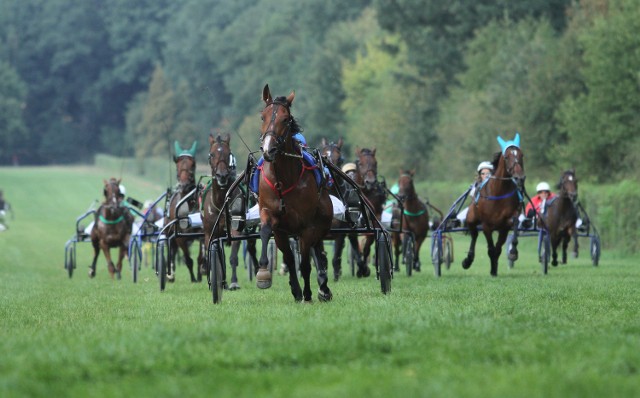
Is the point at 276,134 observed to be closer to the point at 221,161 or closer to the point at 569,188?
the point at 221,161

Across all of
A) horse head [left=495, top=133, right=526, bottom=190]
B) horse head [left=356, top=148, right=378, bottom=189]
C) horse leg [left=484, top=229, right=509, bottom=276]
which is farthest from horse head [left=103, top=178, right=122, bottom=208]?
horse head [left=495, top=133, right=526, bottom=190]

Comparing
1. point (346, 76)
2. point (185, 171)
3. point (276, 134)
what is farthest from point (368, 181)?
point (346, 76)

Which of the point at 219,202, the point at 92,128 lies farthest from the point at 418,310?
the point at 92,128

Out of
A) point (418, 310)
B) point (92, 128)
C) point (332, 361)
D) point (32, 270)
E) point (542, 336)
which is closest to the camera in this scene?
point (332, 361)

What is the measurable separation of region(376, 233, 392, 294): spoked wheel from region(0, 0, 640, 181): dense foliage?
8.06ft

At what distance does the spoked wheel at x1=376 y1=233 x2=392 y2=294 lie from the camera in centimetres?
1331

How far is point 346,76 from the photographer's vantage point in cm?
7662

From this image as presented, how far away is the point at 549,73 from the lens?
144 ft

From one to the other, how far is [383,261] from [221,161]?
3.93 metres

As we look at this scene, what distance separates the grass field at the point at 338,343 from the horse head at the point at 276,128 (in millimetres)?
1434

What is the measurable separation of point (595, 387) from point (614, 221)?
23237mm

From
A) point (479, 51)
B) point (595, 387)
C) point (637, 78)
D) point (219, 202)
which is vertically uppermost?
point (479, 51)

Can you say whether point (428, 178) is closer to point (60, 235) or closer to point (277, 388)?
point (60, 235)

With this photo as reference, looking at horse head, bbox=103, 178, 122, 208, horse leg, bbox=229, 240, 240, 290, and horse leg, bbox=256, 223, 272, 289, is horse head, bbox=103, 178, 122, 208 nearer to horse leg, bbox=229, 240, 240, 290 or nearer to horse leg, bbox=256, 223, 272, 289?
horse leg, bbox=229, 240, 240, 290
